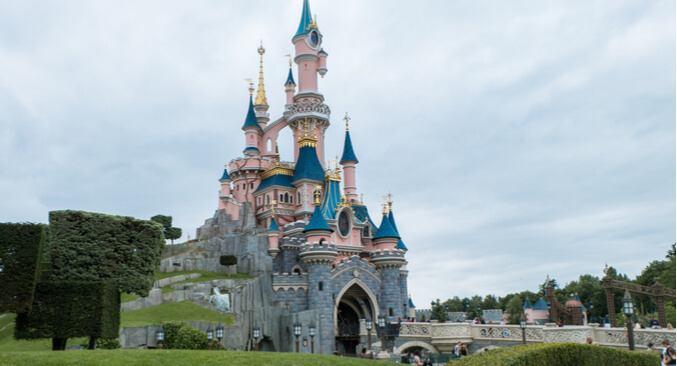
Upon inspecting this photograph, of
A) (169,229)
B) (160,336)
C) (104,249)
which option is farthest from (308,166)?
(104,249)

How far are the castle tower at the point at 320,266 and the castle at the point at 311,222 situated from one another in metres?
0.08

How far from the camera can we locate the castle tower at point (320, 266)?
147ft

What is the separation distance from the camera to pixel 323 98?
61344mm

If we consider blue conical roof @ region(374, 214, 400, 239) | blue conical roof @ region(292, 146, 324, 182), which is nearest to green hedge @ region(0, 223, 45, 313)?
blue conical roof @ region(374, 214, 400, 239)

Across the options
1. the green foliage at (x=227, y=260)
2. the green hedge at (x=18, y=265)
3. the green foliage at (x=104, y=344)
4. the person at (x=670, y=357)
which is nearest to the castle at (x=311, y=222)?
the green foliage at (x=227, y=260)

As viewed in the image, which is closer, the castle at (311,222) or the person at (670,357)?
the person at (670,357)

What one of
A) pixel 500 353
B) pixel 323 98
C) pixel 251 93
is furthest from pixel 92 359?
pixel 251 93

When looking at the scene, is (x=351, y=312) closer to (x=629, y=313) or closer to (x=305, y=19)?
(x=629, y=313)

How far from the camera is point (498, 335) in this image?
3194cm

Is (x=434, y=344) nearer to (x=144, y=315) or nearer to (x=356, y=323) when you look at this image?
(x=356, y=323)

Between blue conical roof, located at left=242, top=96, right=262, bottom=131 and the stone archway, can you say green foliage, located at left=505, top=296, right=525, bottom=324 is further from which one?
blue conical roof, located at left=242, top=96, right=262, bottom=131

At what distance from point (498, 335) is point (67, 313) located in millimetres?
22962

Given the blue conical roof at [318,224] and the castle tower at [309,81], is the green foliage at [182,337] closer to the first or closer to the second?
the blue conical roof at [318,224]

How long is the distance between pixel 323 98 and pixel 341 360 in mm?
42944
